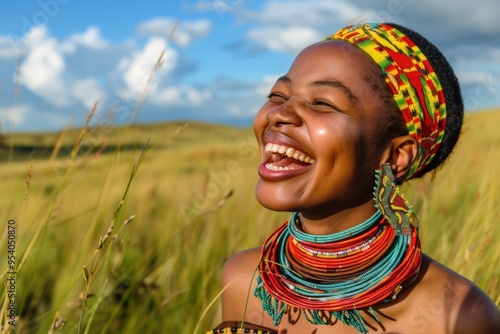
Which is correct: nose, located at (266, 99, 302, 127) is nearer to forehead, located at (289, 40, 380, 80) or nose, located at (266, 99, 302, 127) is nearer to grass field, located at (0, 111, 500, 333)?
forehead, located at (289, 40, 380, 80)

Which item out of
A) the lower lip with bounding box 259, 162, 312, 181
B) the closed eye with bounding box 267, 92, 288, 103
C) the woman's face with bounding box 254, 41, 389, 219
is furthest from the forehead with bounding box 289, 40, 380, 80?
the lower lip with bounding box 259, 162, 312, 181

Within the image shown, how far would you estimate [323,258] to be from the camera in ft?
7.44

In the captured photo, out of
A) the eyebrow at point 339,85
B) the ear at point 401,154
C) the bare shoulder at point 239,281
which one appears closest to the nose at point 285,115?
the eyebrow at point 339,85

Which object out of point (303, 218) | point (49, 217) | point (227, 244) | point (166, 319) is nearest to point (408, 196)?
point (227, 244)

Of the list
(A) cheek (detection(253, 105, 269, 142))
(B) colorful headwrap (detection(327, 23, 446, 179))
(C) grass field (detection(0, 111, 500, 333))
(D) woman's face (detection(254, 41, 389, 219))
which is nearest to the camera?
(D) woman's face (detection(254, 41, 389, 219))

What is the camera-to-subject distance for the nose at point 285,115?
218 centimetres

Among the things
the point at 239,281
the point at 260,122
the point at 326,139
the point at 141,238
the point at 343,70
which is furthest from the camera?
the point at 141,238

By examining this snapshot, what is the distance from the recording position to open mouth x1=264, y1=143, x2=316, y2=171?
7.14 ft

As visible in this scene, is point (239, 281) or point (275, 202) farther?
point (239, 281)

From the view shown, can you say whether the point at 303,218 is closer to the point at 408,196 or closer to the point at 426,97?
the point at 426,97

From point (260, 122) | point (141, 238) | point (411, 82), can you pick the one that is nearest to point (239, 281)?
point (260, 122)

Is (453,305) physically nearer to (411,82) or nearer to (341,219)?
(341,219)

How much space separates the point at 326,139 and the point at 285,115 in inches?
6.9

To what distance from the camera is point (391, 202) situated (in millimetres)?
2174
